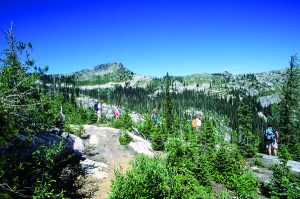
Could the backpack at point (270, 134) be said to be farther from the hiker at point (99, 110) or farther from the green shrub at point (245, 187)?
the hiker at point (99, 110)

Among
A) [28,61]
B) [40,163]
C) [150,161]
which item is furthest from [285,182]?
[28,61]

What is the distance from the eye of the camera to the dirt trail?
13641mm

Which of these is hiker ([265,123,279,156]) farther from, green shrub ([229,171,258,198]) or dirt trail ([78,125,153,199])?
dirt trail ([78,125,153,199])

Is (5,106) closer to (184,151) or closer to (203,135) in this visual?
(184,151)

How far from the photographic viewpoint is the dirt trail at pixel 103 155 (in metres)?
13.6

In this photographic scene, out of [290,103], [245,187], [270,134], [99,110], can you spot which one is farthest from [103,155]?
[290,103]

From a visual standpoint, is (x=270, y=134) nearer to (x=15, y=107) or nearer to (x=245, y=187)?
(x=245, y=187)

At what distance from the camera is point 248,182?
13555mm

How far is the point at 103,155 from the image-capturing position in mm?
18703

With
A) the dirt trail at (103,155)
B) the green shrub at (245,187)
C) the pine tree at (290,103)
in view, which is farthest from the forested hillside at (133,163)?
the pine tree at (290,103)

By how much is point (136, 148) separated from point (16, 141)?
41.9 feet

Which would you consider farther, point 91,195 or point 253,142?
point 253,142

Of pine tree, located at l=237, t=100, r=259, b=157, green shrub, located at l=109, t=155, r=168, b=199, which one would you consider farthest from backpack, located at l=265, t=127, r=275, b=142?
green shrub, located at l=109, t=155, r=168, b=199

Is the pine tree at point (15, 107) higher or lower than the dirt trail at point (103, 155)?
higher
